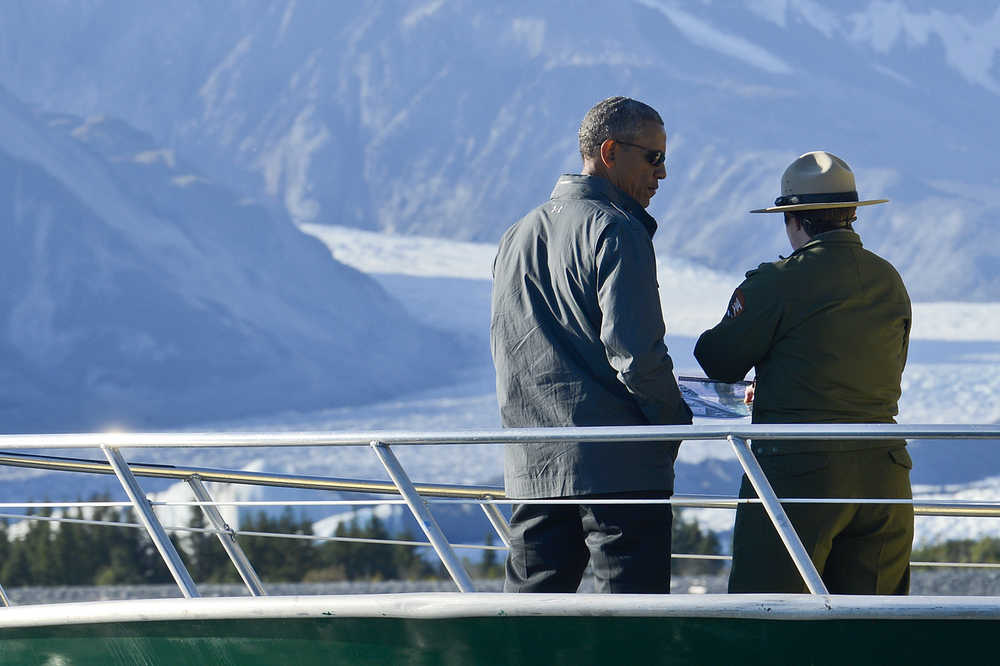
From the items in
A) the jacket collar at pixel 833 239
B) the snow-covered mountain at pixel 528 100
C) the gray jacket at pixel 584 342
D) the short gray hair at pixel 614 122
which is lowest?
the gray jacket at pixel 584 342

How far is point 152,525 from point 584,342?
1.17 metres

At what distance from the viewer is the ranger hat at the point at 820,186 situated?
320 centimetres

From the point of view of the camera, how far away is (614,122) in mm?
3051

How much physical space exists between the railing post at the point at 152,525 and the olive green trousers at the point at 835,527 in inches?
51.4

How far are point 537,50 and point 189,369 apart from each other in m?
42.9

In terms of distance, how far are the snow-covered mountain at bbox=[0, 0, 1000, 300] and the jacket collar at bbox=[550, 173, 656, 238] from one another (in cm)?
7962

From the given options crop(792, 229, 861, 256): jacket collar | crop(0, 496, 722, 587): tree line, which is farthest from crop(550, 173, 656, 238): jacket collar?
crop(0, 496, 722, 587): tree line

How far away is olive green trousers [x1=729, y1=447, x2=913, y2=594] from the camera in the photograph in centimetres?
310

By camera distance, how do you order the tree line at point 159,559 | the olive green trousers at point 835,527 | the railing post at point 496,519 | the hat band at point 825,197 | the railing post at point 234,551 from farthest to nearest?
the tree line at point 159,559, the railing post at point 496,519, the railing post at point 234,551, the hat band at point 825,197, the olive green trousers at point 835,527

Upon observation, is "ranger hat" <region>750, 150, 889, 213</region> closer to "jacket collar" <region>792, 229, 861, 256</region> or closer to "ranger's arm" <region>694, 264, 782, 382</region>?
"jacket collar" <region>792, 229, 861, 256</region>

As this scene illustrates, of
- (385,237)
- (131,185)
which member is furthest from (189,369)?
(385,237)

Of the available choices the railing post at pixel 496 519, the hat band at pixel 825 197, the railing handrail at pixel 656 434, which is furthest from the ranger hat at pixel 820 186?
the railing post at pixel 496 519

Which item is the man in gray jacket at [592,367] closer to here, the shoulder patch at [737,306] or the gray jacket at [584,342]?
the gray jacket at [584,342]

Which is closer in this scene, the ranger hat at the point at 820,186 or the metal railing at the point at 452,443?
the metal railing at the point at 452,443
